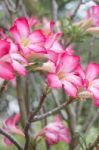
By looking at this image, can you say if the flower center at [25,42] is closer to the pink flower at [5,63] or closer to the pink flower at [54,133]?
the pink flower at [5,63]

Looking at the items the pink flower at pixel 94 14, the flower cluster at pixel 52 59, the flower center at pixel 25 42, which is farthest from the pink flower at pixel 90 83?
the pink flower at pixel 94 14

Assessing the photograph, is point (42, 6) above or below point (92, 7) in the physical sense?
below

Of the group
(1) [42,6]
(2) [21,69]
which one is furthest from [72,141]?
(1) [42,6]

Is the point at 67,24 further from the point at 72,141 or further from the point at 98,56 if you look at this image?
the point at 98,56

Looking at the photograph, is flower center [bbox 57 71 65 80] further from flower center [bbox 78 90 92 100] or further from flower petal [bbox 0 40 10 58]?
flower petal [bbox 0 40 10 58]

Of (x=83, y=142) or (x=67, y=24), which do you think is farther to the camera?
(x=67, y=24)

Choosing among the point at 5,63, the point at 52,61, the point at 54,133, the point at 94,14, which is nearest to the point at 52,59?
the point at 52,61
